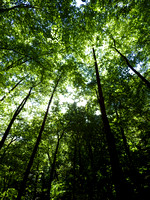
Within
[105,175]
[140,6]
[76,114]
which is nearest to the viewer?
[140,6]

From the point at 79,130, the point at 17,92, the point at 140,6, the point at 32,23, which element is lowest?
the point at 79,130

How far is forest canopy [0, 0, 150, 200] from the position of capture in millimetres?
7359

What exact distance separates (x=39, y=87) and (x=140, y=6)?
1621 centimetres

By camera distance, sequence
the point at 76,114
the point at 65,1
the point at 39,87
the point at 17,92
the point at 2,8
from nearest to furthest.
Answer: the point at 2,8
the point at 65,1
the point at 76,114
the point at 17,92
the point at 39,87

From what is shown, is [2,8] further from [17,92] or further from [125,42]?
[125,42]

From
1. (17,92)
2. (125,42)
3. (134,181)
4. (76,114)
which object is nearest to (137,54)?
(125,42)

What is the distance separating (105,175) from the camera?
31.7ft

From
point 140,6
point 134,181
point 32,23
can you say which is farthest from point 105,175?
point 140,6

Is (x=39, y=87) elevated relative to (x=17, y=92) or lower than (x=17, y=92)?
elevated

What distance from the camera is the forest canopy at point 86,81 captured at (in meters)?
7.36

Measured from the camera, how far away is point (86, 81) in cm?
1165

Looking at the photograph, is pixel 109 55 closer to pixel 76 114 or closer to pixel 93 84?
pixel 93 84

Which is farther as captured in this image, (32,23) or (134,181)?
(134,181)

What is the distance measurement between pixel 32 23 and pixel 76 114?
11567 millimetres
